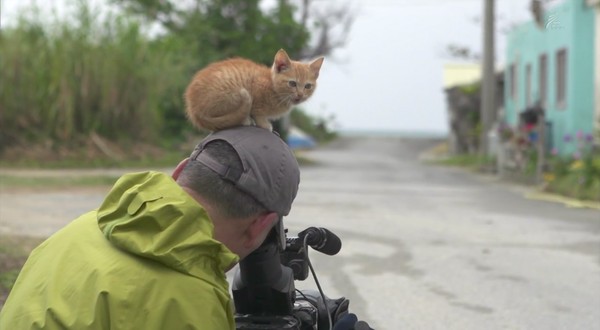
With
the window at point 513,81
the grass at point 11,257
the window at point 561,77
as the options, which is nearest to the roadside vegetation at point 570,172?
the window at point 561,77

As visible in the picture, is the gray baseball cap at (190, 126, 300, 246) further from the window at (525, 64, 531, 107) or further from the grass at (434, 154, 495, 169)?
the window at (525, 64, 531, 107)

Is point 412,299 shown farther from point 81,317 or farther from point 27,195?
point 27,195

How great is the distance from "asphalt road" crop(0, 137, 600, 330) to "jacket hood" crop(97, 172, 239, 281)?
3.60 meters

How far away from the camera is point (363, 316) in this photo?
19.0ft

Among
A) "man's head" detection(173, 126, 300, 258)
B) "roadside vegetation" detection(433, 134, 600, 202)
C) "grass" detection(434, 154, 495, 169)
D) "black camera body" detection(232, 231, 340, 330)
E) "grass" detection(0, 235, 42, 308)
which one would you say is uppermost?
"man's head" detection(173, 126, 300, 258)

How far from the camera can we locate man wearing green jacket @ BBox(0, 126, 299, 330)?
198 centimetres

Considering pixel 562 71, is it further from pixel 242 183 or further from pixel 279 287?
pixel 242 183

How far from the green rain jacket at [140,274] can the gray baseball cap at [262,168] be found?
14cm

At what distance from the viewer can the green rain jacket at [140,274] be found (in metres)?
1.97

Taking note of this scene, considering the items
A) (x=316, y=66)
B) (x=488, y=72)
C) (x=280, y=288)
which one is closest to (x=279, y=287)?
(x=280, y=288)

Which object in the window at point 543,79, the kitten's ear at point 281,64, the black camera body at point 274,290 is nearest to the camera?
the black camera body at point 274,290

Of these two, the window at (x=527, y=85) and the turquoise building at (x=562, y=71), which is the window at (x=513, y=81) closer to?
the turquoise building at (x=562, y=71)

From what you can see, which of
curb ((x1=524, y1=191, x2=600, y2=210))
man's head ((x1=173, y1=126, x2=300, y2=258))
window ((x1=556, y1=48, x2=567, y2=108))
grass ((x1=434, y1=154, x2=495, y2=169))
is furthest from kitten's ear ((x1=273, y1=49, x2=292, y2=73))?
grass ((x1=434, y1=154, x2=495, y2=169))

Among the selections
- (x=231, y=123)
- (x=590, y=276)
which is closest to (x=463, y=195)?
(x=590, y=276)
